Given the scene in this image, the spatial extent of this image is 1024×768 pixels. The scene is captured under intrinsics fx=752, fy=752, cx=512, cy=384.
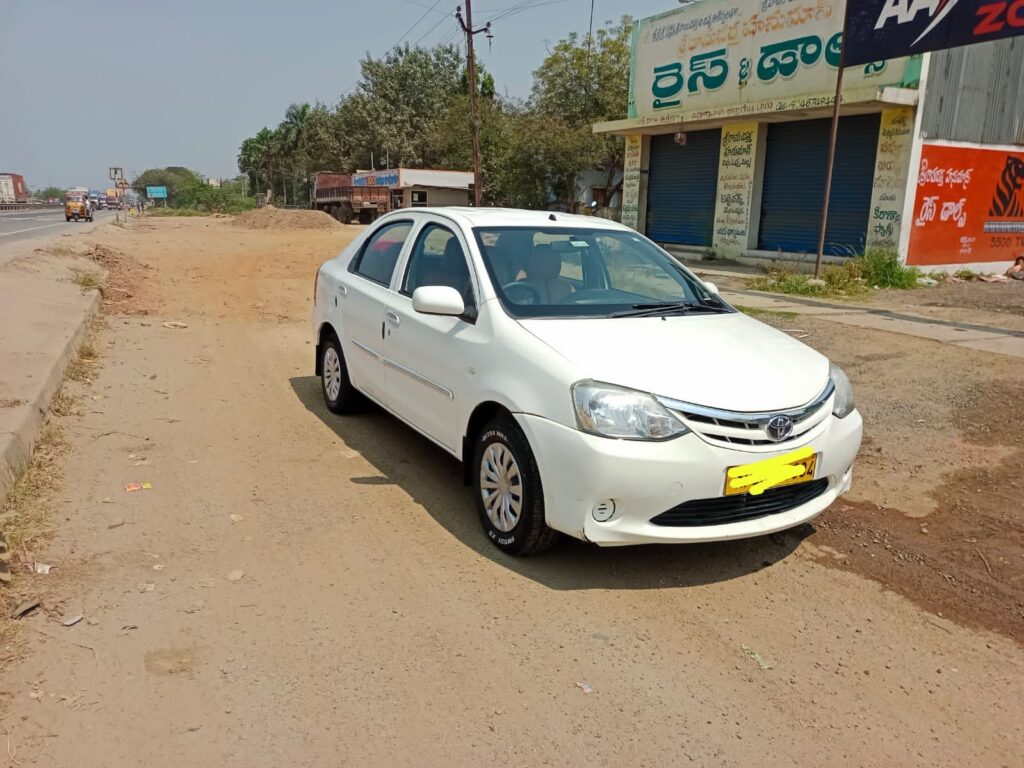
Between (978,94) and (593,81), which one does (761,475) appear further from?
(593,81)

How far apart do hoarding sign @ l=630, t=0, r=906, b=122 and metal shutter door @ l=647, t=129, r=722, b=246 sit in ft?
3.42

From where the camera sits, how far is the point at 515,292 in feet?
14.0

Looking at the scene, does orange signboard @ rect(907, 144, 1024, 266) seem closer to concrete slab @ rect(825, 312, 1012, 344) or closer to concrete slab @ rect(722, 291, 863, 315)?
concrete slab @ rect(722, 291, 863, 315)

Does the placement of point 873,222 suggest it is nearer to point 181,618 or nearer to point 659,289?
point 659,289

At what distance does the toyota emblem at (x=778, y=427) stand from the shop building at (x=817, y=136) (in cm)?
1355

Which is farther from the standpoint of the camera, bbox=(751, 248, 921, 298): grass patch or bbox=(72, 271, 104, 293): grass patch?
bbox=(751, 248, 921, 298): grass patch

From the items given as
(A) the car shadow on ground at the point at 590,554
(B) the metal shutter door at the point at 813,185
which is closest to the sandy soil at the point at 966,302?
(B) the metal shutter door at the point at 813,185

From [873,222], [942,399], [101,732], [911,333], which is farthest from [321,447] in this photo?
[873,222]

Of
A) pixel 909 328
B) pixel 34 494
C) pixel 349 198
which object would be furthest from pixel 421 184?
pixel 34 494

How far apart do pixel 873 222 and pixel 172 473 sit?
15.4 metres

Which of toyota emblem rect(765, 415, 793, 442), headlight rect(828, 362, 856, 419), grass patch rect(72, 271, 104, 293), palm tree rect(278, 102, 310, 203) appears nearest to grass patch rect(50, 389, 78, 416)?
toyota emblem rect(765, 415, 793, 442)

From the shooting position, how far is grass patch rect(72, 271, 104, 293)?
38.2ft

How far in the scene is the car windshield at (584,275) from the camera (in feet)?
14.0

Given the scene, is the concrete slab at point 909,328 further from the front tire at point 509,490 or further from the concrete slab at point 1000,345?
the front tire at point 509,490
